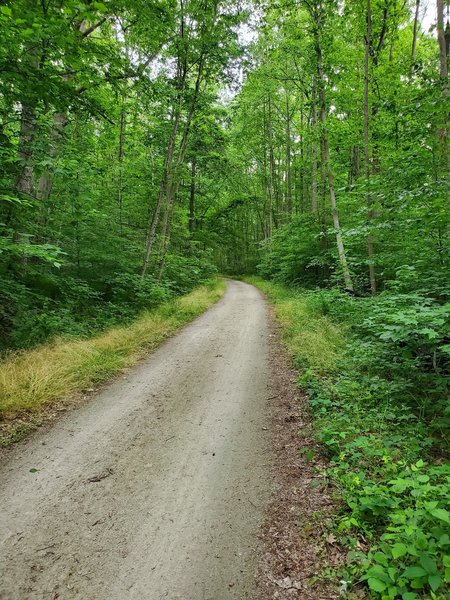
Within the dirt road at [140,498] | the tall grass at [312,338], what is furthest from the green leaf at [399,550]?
the tall grass at [312,338]

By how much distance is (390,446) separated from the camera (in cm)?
334

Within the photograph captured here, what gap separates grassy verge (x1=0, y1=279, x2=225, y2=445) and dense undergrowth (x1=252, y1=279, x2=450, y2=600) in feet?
11.7

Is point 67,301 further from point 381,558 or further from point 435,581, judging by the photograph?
point 435,581

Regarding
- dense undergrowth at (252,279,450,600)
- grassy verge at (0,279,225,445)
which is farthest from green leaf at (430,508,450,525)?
grassy verge at (0,279,225,445)

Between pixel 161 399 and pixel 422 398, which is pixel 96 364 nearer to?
pixel 161 399

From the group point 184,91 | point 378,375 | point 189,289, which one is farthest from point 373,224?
point 189,289

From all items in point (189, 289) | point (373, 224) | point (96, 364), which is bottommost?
point (96, 364)

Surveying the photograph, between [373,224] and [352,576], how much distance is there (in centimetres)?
614

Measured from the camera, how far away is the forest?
297cm

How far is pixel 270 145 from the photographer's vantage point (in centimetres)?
2058

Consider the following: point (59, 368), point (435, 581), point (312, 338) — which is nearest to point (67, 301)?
point (59, 368)

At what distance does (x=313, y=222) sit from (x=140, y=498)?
1280 centimetres

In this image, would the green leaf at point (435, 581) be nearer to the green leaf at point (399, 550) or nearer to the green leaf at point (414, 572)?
the green leaf at point (414, 572)

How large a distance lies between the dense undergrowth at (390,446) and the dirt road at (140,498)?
2.63ft
